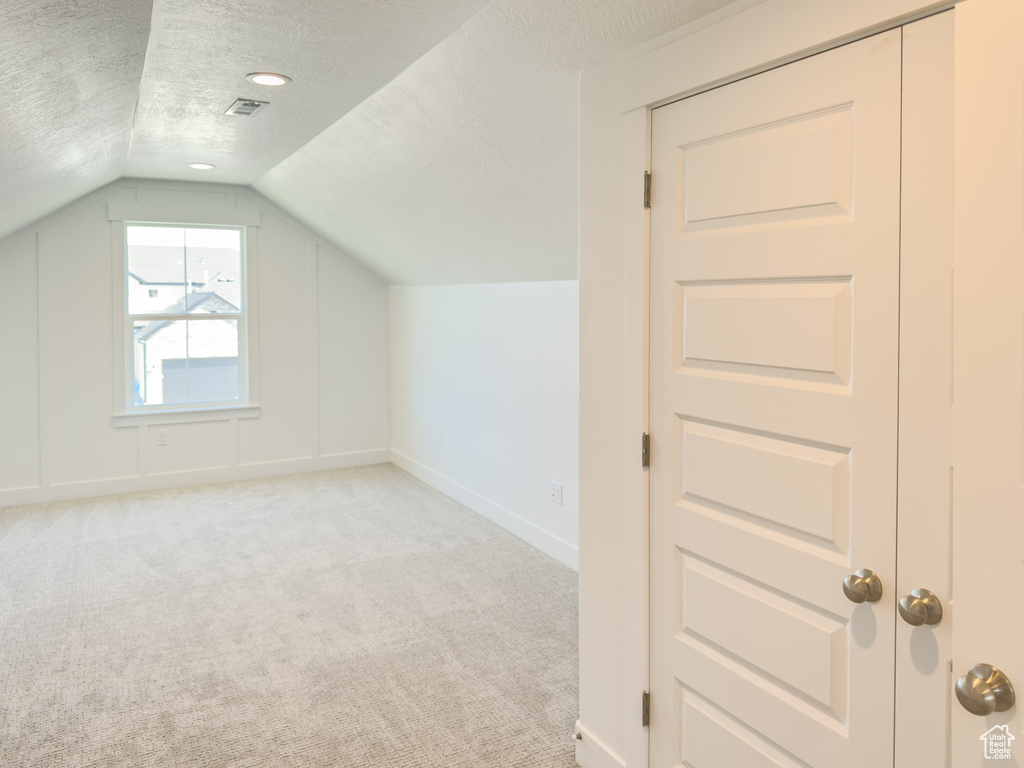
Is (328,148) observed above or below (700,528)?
above

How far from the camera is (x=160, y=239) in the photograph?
570 centimetres

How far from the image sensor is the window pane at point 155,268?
18.5ft

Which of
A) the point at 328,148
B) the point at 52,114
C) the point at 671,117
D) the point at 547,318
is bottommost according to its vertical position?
the point at 547,318

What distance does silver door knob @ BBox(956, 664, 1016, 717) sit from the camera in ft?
3.67

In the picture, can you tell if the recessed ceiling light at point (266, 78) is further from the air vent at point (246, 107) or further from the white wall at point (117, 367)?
the white wall at point (117, 367)

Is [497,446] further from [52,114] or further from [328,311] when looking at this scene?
[52,114]

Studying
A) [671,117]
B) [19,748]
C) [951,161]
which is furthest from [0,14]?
[19,748]

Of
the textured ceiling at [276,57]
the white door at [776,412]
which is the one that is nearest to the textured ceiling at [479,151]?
the textured ceiling at [276,57]

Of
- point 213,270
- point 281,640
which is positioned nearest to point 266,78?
point 281,640

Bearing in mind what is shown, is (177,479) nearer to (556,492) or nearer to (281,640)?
(281,640)

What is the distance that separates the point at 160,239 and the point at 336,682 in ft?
13.4

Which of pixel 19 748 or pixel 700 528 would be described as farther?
pixel 19 748

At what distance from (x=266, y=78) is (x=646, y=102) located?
168 centimetres

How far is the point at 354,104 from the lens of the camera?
3.35 meters
